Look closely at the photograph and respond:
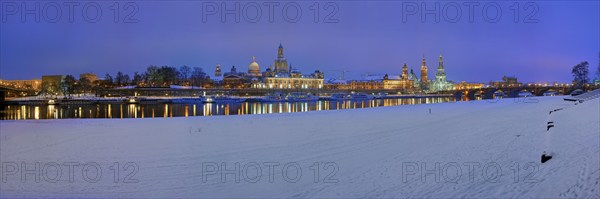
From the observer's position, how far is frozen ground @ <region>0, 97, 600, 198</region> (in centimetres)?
1028

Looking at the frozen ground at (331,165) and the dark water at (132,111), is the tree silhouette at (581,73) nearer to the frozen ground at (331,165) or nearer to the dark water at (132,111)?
the dark water at (132,111)

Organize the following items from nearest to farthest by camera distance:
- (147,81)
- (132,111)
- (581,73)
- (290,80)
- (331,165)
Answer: (331,165)
(132,111)
(581,73)
(147,81)
(290,80)

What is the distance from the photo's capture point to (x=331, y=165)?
1405 centimetres

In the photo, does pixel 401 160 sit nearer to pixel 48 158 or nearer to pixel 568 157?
pixel 568 157

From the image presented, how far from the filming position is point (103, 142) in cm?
2022

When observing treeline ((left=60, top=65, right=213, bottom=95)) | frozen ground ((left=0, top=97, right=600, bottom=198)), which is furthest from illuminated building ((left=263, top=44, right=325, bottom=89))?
frozen ground ((left=0, top=97, right=600, bottom=198))

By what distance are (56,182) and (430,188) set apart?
9.97 metres

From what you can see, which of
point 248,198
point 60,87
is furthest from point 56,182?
point 60,87

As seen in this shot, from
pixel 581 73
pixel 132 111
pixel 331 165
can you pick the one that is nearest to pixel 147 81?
pixel 132 111

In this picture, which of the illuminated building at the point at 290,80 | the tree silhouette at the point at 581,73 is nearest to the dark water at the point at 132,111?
the tree silhouette at the point at 581,73

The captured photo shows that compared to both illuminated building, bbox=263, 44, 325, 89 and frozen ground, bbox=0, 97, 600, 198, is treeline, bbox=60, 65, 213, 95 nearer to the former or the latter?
illuminated building, bbox=263, 44, 325, 89

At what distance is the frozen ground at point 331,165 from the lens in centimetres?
1028

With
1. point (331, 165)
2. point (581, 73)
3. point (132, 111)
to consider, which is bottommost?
point (132, 111)

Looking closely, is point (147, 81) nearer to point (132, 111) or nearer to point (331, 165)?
point (132, 111)
